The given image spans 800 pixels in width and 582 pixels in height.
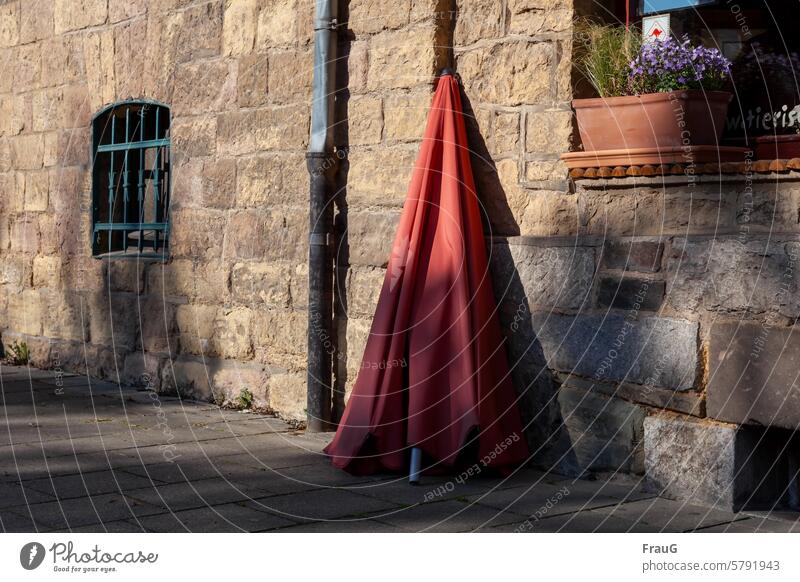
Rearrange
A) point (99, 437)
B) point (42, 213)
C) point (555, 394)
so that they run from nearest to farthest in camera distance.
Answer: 1. point (555, 394)
2. point (99, 437)
3. point (42, 213)

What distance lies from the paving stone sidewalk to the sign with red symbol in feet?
5.97

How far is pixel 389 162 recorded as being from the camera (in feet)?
17.8

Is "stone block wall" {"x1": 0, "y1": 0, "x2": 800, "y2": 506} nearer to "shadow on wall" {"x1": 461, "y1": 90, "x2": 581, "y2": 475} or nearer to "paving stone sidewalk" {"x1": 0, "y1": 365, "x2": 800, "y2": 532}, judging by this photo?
"shadow on wall" {"x1": 461, "y1": 90, "x2": 581, "y2": 475}

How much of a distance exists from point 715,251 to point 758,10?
1041 mm

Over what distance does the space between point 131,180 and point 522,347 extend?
140 inches

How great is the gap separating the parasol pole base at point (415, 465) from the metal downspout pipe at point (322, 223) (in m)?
1.10

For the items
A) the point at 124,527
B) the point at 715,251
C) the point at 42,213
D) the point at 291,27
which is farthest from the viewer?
the point at 42,213

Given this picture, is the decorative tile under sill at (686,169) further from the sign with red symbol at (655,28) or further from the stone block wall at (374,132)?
the stone block wall at (374,132)

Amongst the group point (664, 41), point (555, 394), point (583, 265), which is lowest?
point (555, 394)

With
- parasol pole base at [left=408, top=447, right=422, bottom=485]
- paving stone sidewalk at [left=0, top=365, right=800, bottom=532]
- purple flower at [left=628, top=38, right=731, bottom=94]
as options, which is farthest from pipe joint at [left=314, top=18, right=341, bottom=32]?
parasol pole base at [left=408, top=447, right=422, bottom=485]

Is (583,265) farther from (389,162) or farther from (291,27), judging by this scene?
(291,27)

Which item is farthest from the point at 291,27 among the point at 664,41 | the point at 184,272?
the point at 664,41

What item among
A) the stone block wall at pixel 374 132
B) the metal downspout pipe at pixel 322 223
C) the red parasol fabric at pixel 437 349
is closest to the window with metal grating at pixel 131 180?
the metal downspout pipe at pixel 322 223

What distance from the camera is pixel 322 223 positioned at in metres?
5.65
